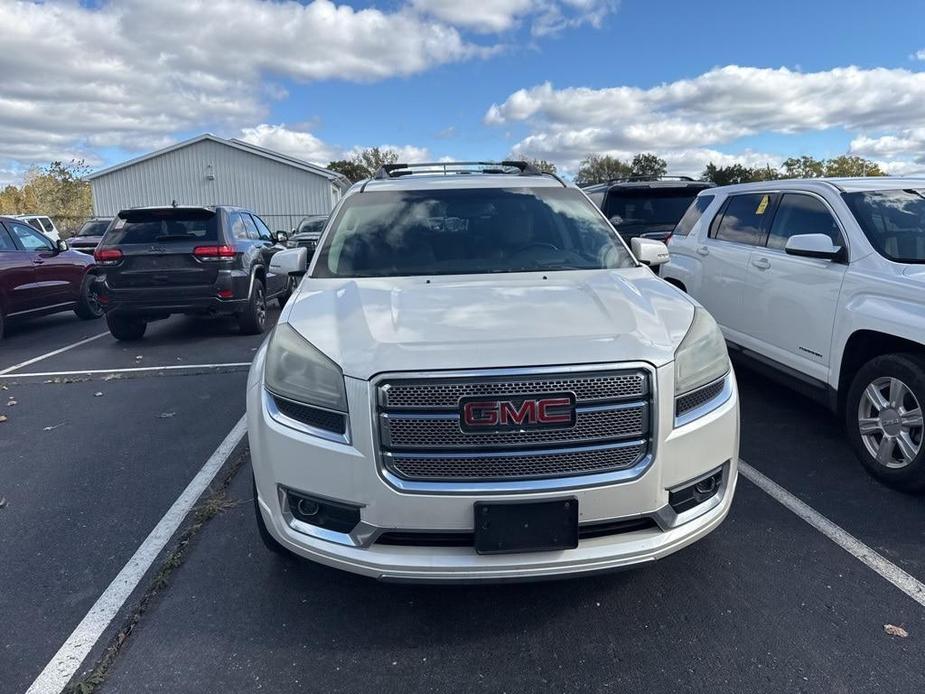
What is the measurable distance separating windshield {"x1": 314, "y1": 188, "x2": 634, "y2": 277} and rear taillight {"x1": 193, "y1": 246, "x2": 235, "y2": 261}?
4794mm

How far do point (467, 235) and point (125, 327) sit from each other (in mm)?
6984

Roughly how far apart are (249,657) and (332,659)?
0.33 m

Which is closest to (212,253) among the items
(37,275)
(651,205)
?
(37,275)

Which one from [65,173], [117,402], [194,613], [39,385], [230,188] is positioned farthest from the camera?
[65,173]

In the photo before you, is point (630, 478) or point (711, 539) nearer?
point (630, 478)

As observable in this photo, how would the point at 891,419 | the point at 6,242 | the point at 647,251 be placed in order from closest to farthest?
the point at 891,419
the point at 647,251
the point at 6,242

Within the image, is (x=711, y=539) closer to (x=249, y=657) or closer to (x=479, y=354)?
(x=479, y=354)

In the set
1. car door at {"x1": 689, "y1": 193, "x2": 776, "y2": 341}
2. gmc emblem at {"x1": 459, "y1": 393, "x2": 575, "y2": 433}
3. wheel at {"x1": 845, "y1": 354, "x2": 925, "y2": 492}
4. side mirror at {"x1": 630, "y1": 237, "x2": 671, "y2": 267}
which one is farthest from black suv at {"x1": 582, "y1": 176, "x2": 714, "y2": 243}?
gmc emblem at {"x1": 459, "y1": 393, "x2": 575, "y2": 433}

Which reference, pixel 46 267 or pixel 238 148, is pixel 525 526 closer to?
pixel 46 267

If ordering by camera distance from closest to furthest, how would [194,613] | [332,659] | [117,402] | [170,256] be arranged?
1. [332,659]
2. [194,613]
3. [117,402]
4. [170,256]

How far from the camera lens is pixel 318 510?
257 cm

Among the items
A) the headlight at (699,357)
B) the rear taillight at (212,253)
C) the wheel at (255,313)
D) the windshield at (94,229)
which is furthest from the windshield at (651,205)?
the windshield at (94,229)

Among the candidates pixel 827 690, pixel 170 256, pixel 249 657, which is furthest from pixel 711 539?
pixel 170 256

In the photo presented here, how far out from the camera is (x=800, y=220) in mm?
4961
